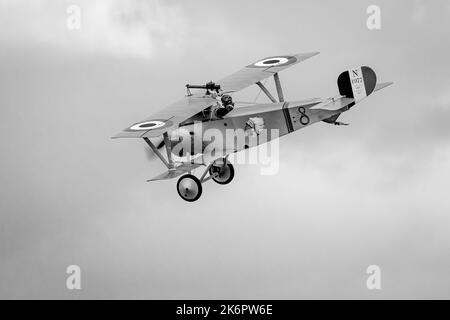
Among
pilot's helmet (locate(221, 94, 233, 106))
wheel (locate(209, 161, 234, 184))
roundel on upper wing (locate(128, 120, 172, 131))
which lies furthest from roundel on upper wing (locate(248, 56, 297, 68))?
roundel on upper wing (locate(128, 120, 172, 131))

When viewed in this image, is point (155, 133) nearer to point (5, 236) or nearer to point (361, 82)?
point (361, 82)

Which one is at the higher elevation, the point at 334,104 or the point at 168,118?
the point at 334,104

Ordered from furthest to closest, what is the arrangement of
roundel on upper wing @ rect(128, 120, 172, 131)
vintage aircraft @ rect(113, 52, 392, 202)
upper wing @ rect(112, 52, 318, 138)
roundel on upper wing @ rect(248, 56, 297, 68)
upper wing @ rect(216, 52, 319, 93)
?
1. roundel on upper wing @ rect(248, 56, 297, 68)
2. upper wing @ rect(216, 52, 319, 93)
3. vintage aircraft @ rect(113, 52, 392, 202)
4. roundel on upper wing @ rect(128, 120, 172, 131)
5. upper wing @ rect(112, 52, 318, 138)

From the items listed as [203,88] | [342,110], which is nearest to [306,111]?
[342,110]

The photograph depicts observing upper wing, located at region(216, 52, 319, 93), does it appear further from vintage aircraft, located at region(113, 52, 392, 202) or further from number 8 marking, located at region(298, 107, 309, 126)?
number 8 marking, located at region(298, 107, 309, 126)

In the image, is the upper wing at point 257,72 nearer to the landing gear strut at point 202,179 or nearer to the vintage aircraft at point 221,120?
the vintage aircraft at point 221,120

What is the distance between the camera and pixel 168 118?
38.0 metres

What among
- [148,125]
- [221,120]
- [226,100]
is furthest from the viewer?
[226,100]

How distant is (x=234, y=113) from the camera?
39.1m

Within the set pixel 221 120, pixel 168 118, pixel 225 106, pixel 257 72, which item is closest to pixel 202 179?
pixel 221 120

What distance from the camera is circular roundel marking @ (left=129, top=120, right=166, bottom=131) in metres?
37.1

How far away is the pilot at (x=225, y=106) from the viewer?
3906cm

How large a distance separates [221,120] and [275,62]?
16.9 feet

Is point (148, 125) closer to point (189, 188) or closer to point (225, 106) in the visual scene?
point (189, 188)
